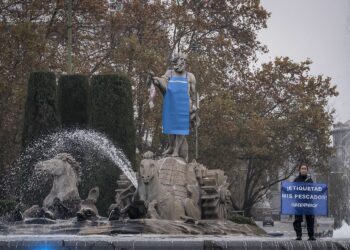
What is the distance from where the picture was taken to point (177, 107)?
70.6ft

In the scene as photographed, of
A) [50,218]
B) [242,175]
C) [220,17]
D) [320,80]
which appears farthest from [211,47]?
[50,218]

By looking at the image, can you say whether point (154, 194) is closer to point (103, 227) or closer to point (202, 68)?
point (103, 227)

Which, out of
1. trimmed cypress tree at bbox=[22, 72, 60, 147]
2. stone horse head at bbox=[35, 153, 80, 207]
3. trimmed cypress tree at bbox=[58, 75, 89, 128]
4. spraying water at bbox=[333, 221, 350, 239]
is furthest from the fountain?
trimmed cypress tree at bbox=[58, 75, 89, 128]

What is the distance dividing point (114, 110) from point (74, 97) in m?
2.29

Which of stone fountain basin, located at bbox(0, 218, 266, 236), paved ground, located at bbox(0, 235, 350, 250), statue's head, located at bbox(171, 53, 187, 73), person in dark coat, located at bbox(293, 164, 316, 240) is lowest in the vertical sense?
paved ground, located at bbox(0, 235, 350, 250)

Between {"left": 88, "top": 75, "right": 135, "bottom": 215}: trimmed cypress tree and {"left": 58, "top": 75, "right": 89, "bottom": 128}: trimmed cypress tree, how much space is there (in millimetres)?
978

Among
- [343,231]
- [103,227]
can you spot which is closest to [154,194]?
[103,227]

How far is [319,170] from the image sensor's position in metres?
46.8

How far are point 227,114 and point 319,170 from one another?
7659 mm

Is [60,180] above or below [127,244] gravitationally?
above

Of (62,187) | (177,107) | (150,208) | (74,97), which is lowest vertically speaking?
(150,208)

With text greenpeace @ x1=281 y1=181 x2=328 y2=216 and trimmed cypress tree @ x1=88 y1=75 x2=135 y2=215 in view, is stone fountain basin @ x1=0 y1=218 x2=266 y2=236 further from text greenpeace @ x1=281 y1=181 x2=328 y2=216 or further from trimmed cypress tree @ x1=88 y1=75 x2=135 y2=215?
trimmed cypress tree @ x1=88 y1=75 x2=135 y2=215

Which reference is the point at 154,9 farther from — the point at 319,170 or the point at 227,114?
the point at 319,170

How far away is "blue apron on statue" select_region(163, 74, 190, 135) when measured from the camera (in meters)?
21.4
